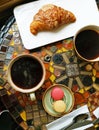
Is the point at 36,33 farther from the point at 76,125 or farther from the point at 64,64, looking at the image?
the point at 76,125

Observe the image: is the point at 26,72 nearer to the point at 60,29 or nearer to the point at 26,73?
the point at 26,73

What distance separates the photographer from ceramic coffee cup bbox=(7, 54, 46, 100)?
1.23 meters

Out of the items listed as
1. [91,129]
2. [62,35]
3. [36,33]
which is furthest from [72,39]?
[91,129]

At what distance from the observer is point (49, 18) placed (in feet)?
4.38

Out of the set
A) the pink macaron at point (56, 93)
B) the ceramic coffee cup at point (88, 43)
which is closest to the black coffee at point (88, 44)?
the ceramic coffee cup at point (88, 43)

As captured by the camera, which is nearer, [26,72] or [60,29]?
[26,72]

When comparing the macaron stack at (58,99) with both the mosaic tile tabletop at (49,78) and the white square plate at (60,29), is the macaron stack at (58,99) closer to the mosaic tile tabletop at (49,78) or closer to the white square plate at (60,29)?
the mosaic tile tabletop at (49,78)

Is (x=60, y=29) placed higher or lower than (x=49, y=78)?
higher

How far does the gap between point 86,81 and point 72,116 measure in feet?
0.48

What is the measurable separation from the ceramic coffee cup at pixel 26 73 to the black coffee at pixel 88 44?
0.57ft

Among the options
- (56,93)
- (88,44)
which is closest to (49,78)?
(56,93)

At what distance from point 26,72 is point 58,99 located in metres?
0.17

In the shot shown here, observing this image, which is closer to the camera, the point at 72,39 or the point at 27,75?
the point at 27,75

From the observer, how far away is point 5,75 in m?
1.30
